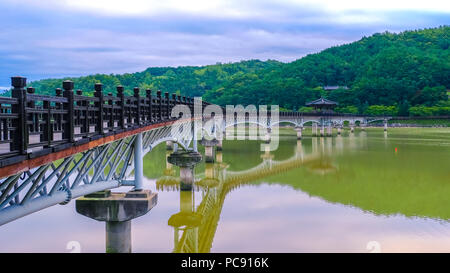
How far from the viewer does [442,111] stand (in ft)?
365

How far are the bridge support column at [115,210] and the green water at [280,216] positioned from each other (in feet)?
10.9

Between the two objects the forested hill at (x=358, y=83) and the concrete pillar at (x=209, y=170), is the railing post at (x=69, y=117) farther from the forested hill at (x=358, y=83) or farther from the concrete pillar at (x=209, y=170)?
the forested hill at (x=358, y=83)

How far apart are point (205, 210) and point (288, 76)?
142m

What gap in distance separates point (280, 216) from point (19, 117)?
15.7 meters

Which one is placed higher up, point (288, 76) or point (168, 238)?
point (288, 76)

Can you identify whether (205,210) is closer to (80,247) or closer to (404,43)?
(80,247)

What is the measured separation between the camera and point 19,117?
6.86 metres

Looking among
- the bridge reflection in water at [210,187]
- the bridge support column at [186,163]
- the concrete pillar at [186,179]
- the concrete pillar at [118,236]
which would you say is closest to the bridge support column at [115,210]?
the concrete pillar at [118,236]

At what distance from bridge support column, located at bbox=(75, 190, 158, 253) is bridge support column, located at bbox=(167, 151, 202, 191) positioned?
509 inches

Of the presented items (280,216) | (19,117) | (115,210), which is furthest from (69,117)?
(280,216)

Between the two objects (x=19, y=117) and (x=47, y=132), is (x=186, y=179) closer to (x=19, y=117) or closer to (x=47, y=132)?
(x=47, y=132)

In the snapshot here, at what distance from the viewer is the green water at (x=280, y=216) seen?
54.9 ft

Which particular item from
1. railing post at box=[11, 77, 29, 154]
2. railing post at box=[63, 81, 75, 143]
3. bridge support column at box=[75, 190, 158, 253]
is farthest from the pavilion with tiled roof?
railing post at box=[11, 77, 29, 154]

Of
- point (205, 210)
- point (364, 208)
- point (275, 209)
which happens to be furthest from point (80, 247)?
point (364, 208)
